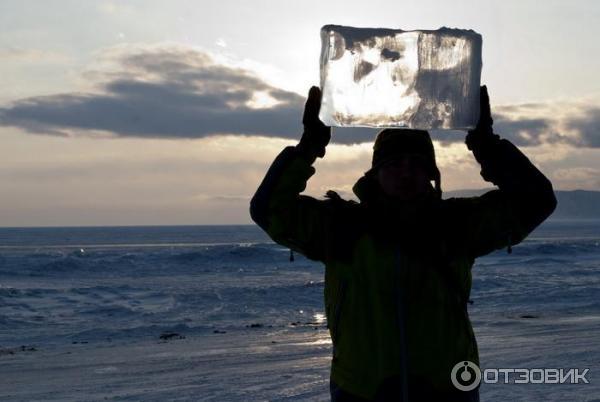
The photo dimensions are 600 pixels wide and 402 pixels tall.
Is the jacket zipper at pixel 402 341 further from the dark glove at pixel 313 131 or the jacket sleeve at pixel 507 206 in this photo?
the dark glove at pixel 313 131

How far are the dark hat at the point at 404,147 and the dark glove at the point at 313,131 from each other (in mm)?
207

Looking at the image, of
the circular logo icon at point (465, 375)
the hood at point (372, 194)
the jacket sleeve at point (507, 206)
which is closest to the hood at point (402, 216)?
the hood at point (372, 194)

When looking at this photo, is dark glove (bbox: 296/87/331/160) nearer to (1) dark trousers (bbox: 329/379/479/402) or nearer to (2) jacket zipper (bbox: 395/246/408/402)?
(2) jacket zipper (bbox: 395/246/408/402)

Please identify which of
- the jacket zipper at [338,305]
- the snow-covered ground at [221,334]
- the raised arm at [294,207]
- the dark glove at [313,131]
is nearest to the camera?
the jacket zipper at [338,305]

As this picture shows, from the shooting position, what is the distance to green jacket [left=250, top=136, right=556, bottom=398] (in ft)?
8.74

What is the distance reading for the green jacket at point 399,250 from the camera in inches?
105

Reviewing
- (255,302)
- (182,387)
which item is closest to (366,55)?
(182,387)

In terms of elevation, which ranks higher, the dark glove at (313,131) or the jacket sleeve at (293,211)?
the dark glove at (313,131)

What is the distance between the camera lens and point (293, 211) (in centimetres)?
284

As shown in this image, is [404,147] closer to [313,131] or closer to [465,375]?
[313,131]

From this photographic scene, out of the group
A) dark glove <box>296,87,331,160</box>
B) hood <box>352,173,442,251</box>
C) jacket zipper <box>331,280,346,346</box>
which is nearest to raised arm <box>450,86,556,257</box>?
hood <box>352,173,442,251</box>

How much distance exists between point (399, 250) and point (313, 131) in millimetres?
600

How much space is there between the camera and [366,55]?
2.92 meters

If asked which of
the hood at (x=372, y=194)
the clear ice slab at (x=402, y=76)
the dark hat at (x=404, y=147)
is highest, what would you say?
the clear ice slab at (x=402, y=76)
